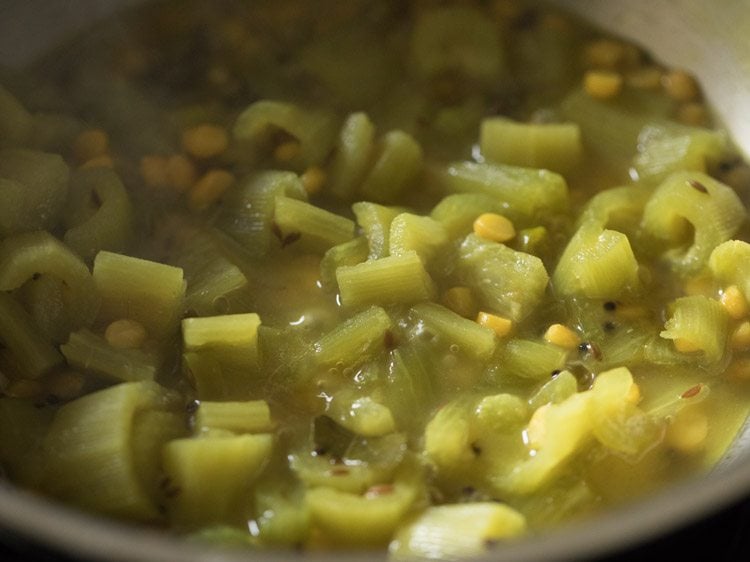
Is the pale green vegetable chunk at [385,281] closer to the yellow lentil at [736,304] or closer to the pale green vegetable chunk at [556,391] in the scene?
the pale green vegetable chunk at [556,391]

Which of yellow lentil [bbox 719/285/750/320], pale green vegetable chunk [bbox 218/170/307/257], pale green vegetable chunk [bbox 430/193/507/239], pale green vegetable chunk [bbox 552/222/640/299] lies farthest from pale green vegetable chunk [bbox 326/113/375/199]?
yellow lentil [bbox 719/285/750/320]

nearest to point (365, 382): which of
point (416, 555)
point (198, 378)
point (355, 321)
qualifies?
point (355, 321)

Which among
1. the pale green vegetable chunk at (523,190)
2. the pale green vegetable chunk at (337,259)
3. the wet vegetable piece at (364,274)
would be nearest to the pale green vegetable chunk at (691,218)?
the wet vegetable piece at (364,274)

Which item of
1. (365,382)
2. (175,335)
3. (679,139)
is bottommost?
(175,335)

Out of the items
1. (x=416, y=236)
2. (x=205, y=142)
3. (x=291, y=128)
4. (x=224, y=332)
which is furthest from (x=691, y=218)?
(x=205, y=142)

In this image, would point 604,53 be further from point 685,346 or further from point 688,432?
point 688,432

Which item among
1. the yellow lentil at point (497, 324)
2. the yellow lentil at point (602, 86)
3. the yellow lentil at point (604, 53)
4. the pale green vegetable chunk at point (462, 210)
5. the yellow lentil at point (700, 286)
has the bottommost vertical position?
the yellow lentil at point (497, 324)

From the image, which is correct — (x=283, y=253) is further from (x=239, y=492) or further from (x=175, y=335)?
(x=239, y=492)
